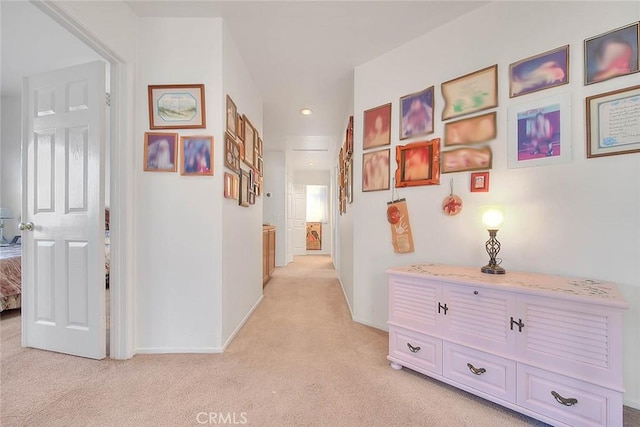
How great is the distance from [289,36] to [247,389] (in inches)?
99.1

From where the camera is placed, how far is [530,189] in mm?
→ 1586

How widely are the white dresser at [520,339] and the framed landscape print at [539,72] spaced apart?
1.14 m

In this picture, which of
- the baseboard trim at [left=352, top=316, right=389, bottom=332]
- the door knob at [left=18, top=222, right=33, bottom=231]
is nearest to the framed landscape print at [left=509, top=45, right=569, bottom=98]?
the baseboard trim at [left=352, top=316, right=389, bottom=332]

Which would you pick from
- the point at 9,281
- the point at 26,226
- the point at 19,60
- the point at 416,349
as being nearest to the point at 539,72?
the point at 416,349

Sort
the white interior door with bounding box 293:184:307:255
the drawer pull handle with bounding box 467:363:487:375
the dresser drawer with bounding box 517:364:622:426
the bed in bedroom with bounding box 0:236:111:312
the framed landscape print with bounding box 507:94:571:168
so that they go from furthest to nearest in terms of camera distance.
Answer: the white interior door with bounding box 293:184:307:255
the bed in bedroom with bounding box 0:236:111:312
the framed landscape print with bounding box 507:94:571:168
the drawer pull handle with bounding box 467:363:487:375
the dresser drawer with bounding box 517:364:622:426

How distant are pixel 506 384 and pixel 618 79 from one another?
167 centimetres

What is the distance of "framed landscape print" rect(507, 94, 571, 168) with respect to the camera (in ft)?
4.83

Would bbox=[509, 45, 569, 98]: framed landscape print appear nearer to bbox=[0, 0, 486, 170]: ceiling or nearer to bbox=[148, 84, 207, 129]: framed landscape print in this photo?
bbox=[0, 0, 486, 170]: ceiling

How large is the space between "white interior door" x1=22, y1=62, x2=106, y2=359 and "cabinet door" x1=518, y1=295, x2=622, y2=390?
2570 mm

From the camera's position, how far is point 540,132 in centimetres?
155

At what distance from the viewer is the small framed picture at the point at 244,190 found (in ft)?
7.71

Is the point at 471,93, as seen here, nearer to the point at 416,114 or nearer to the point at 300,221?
the point at 416,114

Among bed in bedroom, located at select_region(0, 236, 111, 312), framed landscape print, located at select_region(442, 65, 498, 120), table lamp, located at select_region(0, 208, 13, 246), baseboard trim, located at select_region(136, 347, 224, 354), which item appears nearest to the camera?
framed landscape print, located at select_region(442, 65, 498, 120)

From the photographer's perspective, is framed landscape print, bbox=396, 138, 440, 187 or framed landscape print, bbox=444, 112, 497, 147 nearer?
framed landscape print, bbox=444, 112, 497, 147
